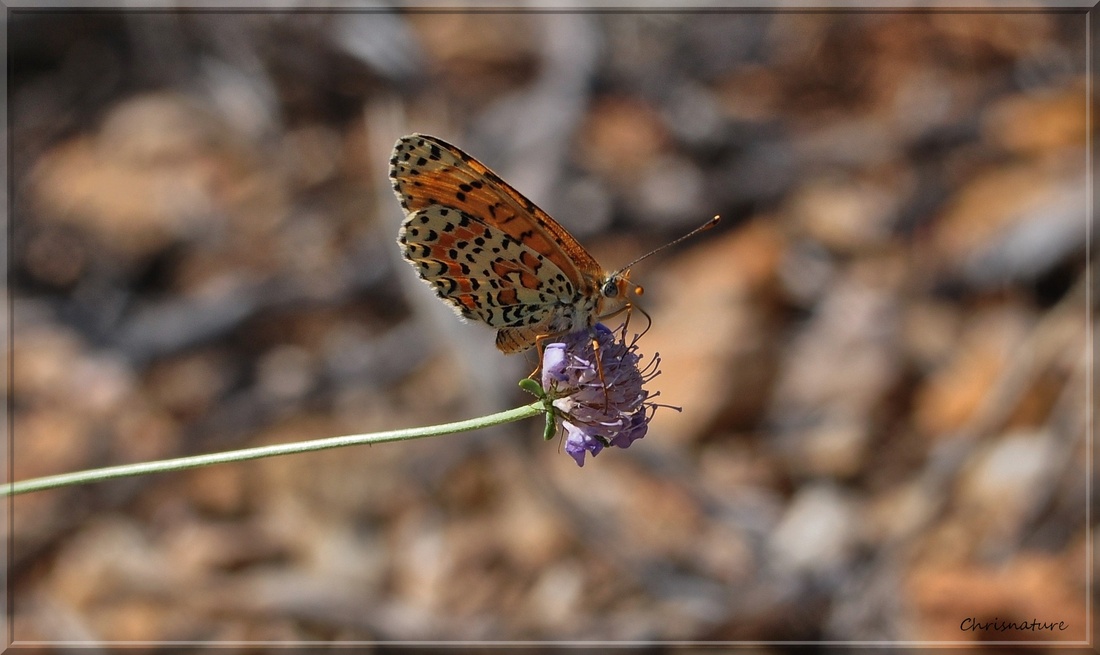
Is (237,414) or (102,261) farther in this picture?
(102,261)

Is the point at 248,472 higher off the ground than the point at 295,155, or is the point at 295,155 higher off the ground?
the point at 295,155

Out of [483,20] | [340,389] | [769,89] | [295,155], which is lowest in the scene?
[340,389]

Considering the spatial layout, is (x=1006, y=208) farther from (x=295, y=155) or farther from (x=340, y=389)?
(x=295, y=155)

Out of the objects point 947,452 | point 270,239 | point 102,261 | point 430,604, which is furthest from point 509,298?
point 102,261

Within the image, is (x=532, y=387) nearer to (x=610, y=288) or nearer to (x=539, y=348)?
(x=539, y=348)
